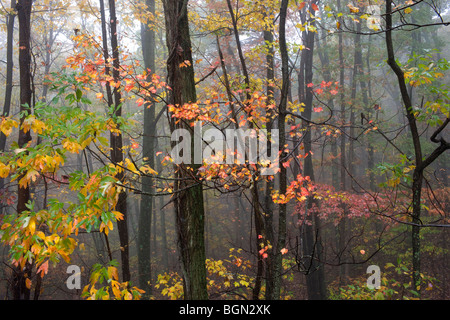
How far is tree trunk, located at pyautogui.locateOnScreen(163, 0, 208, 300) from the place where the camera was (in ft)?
12.1

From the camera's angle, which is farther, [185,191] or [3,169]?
[185,191]

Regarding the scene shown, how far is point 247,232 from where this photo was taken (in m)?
18.4

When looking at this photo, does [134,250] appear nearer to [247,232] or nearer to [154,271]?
[154,271]

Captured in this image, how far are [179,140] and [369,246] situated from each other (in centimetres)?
1446

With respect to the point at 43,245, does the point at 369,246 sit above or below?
below

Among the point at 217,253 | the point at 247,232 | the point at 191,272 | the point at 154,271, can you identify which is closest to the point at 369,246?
the point at 247,232

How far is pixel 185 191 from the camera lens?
12.3 feet

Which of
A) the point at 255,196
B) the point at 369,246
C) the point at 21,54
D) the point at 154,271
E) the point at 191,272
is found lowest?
the point at 154,271

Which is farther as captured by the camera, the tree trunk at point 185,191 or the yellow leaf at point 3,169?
the tree trunk at point 185,191

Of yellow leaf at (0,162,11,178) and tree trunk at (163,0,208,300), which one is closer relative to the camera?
yellow leaf at (0,162,11,178)

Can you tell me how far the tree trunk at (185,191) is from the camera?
3.70 m

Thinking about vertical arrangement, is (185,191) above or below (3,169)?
below

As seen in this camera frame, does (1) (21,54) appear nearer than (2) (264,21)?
Yes
